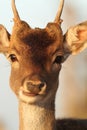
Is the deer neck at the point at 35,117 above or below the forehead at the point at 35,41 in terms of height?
below

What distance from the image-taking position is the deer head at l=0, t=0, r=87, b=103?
80.7 inches

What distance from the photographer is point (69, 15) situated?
3299 millimetres

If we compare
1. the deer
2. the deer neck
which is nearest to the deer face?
the deer

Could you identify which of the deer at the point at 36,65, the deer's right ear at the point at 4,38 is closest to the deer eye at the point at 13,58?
the deer at the point at 36,65

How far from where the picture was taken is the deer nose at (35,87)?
1.98m

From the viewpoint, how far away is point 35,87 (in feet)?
6.52

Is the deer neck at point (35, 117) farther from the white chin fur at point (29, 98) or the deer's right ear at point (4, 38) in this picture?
the deer's right ear at point (4, 38)

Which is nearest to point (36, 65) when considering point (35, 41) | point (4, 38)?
point (35, 41)

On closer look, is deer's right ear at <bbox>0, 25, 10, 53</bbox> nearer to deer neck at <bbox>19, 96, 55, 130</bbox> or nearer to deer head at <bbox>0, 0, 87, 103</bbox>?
deer head at <bbox>0, 0, 87, 103</bbox>

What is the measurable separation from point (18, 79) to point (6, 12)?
117 centimetres

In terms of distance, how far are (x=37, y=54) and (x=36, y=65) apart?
2.8 inches

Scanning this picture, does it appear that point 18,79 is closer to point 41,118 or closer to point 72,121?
point 41,118

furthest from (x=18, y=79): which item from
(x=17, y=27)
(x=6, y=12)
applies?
(x=6, y=12)

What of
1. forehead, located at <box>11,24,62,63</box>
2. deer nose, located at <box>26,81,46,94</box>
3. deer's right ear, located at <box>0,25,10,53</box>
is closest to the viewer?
deer nose, located at <box>26,81,46,94</box>
